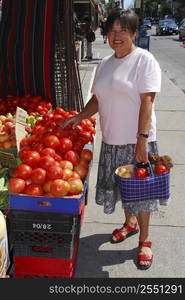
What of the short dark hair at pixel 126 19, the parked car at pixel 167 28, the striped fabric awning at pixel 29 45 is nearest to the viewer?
the short dark hair at pixel 126 19

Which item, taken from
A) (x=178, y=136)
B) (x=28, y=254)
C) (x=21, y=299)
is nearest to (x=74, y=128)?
(x=28, y=254)

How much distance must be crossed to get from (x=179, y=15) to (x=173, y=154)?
75.6 m

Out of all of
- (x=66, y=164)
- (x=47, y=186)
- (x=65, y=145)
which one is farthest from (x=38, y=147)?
(x=47, y=186)

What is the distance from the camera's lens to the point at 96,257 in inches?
131

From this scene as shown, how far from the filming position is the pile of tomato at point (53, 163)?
8.13 feet

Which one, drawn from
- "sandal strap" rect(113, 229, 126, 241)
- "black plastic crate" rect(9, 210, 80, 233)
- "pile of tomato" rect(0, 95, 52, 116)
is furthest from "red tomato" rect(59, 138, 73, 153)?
"pile of tomato" rect(0, 95, 52, 116)

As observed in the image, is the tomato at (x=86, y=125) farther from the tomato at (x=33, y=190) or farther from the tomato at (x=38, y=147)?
the tomato at (x=33, y=190)

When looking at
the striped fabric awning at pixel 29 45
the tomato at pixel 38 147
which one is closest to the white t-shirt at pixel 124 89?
the tomato at pixel 38 147

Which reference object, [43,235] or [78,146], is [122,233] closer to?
[78,146]

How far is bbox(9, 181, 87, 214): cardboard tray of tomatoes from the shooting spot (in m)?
2.39

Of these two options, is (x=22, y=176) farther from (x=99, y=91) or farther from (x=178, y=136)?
(x=178, y=136)

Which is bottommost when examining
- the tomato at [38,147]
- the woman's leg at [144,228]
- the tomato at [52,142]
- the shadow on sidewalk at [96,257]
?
the shadow on sidewalk at [96,257]

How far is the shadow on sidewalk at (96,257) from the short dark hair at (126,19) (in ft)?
6.41

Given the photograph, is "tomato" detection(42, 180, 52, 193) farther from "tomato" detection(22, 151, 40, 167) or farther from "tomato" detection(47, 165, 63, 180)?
"tomato" detection(22, 151, 40, 167)
